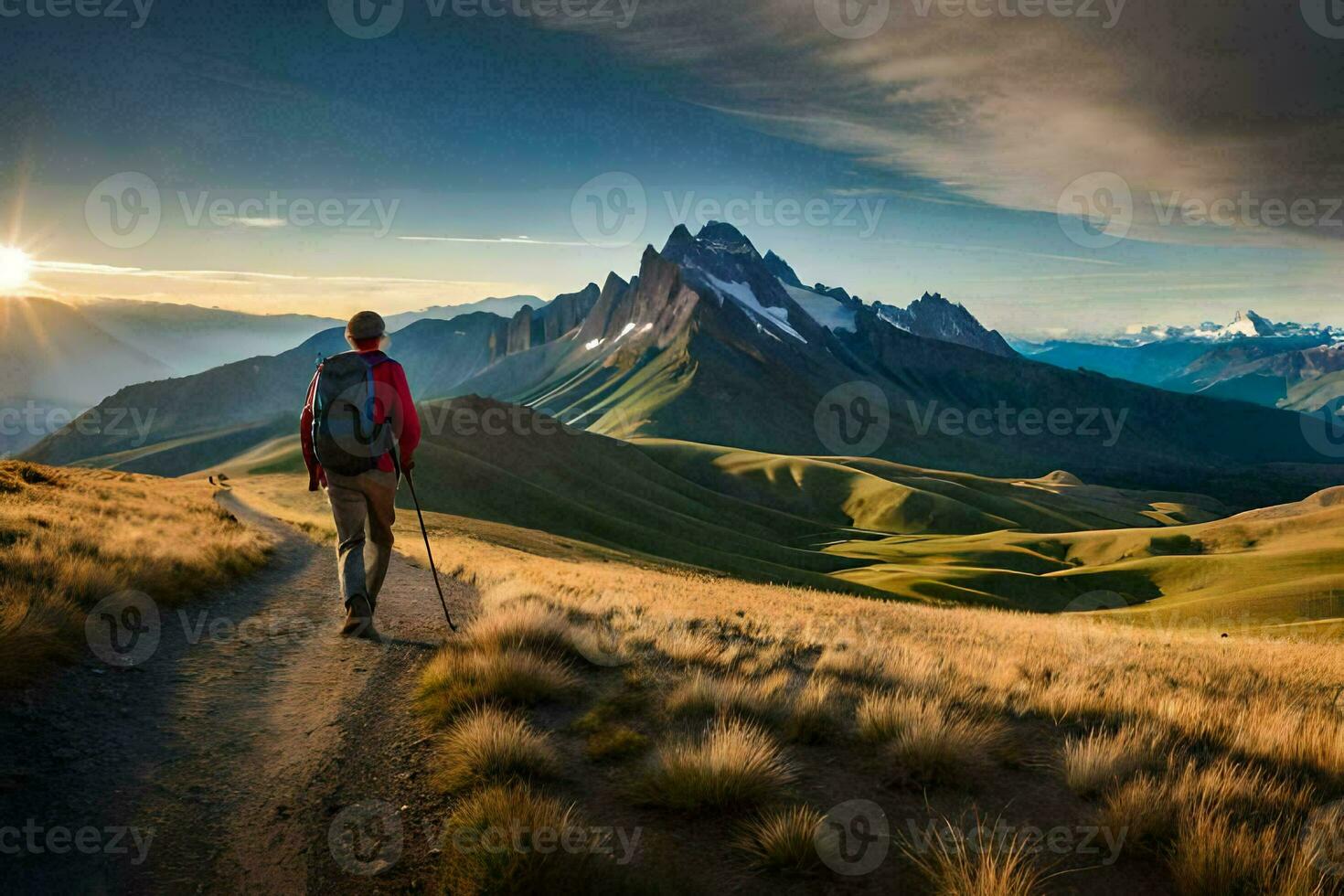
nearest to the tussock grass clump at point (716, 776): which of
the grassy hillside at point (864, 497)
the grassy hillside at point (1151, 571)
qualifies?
the grassy hillside at point (1151, 571)

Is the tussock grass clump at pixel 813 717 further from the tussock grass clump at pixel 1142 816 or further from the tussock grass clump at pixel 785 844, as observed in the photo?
the tussock grass clump at pixel 1142 816

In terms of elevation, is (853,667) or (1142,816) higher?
(1142,816)

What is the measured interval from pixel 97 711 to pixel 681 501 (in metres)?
91.5

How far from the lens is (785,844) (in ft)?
13.7

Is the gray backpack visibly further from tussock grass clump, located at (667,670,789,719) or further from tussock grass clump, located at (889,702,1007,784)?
tussock grass clump, located at (889,702,1007,784)

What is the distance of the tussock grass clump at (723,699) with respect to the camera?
6.30 m

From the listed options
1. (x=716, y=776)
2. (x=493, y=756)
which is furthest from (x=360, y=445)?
(x=716, y=776)

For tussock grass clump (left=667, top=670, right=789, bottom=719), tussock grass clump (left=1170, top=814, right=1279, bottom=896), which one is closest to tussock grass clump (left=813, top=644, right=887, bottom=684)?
tussock grass clump (left=667, top=670, right=789, bottom=719)

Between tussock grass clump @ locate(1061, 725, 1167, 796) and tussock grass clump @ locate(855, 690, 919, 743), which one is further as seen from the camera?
tussock grass clump @ locate(855, 690, 919, 743)

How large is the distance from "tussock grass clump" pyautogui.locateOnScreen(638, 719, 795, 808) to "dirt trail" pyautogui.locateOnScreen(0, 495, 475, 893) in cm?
158

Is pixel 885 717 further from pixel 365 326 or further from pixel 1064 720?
pixel 365 326

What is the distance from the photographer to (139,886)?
3.88m

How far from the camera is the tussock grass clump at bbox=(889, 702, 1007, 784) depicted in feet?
17.5

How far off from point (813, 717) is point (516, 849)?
317 cm
